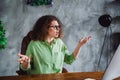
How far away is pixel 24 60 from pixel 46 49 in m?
0.51

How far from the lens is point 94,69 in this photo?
14.4 feet

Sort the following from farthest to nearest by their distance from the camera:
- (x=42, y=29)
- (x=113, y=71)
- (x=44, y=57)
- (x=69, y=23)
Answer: (x=69, y=23) → (x=42, y=29) → (x=44, y=57) → (x=113, y=71)

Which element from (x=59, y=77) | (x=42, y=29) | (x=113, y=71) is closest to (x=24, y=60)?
(x=59, y=77)

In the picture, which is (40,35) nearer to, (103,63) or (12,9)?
(12,9)

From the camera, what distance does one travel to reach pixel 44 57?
2578mm

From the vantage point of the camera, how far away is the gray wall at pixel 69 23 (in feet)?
12.8

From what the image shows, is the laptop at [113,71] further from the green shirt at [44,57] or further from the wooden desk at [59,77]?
the green shirt at [44,57]

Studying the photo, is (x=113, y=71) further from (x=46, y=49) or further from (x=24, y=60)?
(x=46, y=49)

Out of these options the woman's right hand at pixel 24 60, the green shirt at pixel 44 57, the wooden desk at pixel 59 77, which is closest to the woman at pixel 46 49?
the green shirt at pixel 44 57

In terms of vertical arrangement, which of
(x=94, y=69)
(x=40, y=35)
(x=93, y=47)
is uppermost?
(x=40, y=35)

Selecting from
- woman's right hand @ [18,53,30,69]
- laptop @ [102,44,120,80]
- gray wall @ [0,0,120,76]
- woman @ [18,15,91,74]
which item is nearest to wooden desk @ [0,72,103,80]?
woman's right hand @ [18,53,30,69]

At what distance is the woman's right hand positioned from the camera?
2.09m

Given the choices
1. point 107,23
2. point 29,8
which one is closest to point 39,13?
point 29,8

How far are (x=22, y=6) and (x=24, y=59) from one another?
197cm
